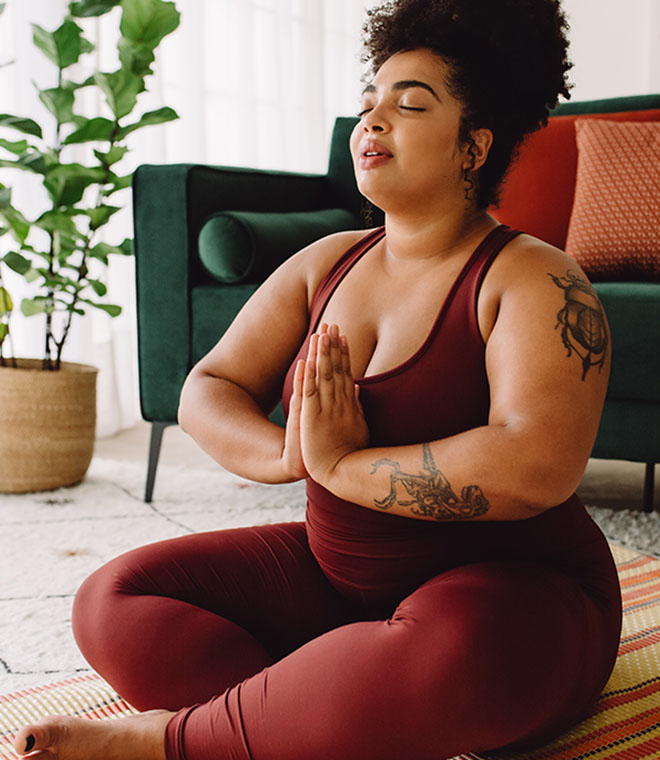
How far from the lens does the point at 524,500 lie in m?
0.85

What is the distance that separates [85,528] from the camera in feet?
6.28

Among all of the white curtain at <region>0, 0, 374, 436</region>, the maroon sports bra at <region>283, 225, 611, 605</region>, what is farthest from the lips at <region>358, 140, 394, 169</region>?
A: the white curtain at <region>0, 0, 374, 436</region>

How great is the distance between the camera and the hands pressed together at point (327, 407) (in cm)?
90

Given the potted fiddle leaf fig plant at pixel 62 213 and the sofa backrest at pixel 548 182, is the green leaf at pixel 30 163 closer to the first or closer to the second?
the potted fiddle leaf fig plant at pixel 62 213

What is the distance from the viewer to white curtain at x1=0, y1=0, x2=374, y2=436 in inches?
105

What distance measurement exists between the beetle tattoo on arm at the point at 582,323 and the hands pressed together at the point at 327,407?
0.22 m

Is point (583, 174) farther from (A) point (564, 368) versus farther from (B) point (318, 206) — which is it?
(A) point (564, 368)

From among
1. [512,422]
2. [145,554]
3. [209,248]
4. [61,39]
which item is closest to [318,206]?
[209,248]

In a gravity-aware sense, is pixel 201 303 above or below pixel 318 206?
below

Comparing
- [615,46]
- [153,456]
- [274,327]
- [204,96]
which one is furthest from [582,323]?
[615,46]

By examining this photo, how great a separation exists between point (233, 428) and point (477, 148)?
429 millimetres

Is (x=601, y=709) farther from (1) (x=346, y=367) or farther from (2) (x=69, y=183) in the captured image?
(2) (x=69, y=183)

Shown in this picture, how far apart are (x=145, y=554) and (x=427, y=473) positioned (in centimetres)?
40

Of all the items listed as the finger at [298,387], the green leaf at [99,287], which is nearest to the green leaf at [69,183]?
the green leaf at [99,287]
